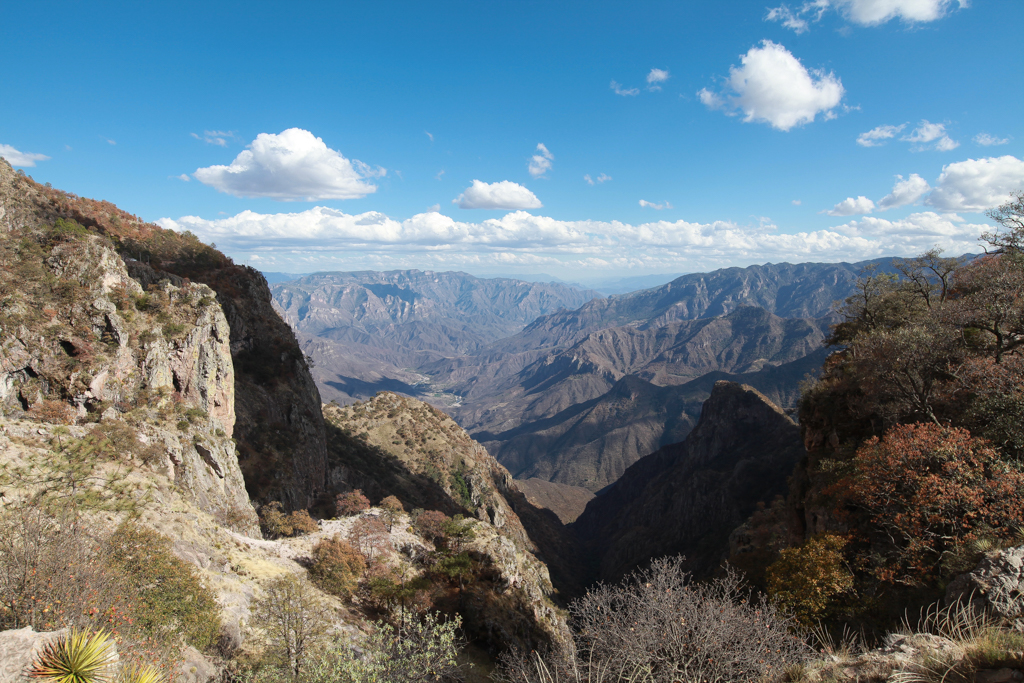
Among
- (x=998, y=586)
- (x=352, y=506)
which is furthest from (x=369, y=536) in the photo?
(x=998, y=586)

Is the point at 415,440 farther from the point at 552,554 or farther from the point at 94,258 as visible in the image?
the point at 94,258

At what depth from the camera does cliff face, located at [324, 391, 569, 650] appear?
30797 millimetres

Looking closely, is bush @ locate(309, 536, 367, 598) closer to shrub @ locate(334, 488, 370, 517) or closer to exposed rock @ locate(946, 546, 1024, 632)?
shrub @ locate(334, 488, 370, 517)

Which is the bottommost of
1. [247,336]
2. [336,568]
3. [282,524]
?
[282,524]

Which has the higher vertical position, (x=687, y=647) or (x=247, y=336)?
(x=247, y=336)

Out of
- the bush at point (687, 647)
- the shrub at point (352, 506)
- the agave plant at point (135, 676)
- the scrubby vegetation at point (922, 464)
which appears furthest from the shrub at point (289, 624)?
the scrubby vegetation at point (922, 464)

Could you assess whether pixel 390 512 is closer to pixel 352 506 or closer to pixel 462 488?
pixel 352 506

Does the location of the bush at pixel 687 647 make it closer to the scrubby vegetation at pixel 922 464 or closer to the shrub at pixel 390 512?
the scrubby vegetation at pixel 922 464

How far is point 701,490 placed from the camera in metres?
99.7

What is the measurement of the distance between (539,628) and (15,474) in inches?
1286

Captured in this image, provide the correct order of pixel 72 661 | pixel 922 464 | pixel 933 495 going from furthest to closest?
1. pixel 922 464
2. pixel 933 495
3. pixel 72 661

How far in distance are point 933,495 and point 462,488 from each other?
8621cm

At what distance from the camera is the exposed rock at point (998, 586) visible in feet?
33.6

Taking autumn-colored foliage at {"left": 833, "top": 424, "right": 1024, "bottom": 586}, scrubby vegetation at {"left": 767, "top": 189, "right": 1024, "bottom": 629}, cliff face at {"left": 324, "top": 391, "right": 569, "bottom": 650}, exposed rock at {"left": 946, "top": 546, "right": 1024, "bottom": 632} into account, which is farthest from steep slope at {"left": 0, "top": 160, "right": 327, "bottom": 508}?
exposed rock at {"left": 946, "top": 546, "right": 1024, "bottom": 632}
